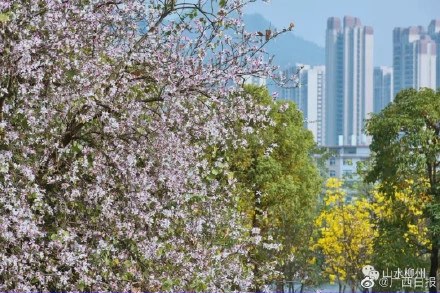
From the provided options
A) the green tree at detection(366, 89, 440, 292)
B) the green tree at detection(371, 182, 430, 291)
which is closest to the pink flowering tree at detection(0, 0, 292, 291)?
the green tree at detection(366, 89, 440, 292)

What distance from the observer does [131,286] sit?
6711mm

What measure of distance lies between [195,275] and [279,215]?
14809 millimetres

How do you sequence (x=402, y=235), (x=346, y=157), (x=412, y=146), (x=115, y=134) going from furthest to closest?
(x=346, y=157) → (x=402, y=235) → (x=412, y=146) → (x=115, y=134)

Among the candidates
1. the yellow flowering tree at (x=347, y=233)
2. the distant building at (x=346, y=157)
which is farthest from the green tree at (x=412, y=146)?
the distant building at (x=346, y=157)

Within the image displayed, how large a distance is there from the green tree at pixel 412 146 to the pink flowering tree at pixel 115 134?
13544 mm

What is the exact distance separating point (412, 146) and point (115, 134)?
15.3 meters

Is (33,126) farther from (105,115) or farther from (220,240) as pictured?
(220,240)

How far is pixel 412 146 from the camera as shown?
21.0 metres

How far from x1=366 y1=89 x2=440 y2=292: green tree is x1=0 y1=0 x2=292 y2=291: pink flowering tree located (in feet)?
44.4

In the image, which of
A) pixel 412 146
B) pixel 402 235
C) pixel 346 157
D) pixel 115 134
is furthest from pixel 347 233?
pixel 346 157

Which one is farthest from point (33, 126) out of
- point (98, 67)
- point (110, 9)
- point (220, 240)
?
point (220, 240)

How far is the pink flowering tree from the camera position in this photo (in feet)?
20.4

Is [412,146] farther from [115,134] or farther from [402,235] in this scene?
[115,134]

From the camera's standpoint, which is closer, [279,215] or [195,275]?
[195,275]
